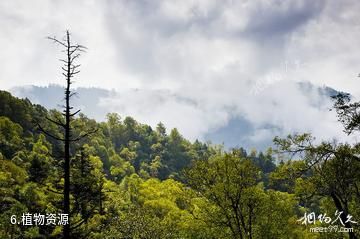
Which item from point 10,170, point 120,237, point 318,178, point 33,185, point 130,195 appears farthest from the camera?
point 130,195

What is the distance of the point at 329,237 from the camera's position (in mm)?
30484

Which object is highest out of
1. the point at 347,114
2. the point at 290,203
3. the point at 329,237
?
the point at 347,114

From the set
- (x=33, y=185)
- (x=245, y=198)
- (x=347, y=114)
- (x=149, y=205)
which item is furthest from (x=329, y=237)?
(x=149, y=205)

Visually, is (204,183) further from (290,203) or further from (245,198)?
(290,203)

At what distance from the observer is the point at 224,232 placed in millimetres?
32406

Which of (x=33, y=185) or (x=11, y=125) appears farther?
(x=11, y=125)

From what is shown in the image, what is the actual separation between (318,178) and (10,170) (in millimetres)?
55661

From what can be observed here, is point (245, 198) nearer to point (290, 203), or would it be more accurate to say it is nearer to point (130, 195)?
point (290, 203)

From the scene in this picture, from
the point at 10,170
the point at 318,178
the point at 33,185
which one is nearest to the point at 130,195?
the point at 10,170

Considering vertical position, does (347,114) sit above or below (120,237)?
above

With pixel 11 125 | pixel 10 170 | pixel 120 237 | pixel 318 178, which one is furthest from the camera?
pixel 11 125

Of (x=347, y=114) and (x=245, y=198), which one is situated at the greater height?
(x=347, y=114)

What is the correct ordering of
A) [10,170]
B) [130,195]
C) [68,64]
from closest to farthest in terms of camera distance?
[68,64], [10,170], [130,195]

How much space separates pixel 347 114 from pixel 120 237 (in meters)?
25.8
